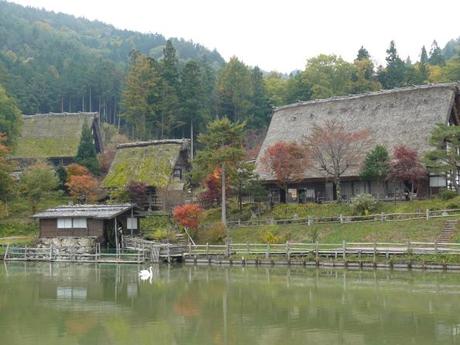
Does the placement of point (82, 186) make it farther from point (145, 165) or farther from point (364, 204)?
point (364, 204)

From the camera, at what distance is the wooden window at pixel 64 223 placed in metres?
44.0

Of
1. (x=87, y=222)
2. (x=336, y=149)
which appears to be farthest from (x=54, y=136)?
(x=336, y=149)

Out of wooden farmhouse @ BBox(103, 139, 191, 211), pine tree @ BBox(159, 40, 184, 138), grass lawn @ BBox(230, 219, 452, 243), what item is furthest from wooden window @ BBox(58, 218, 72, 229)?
pine tree @ BBox(159, 40, 184, 138)

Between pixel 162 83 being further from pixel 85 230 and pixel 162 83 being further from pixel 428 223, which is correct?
pixel 428 223

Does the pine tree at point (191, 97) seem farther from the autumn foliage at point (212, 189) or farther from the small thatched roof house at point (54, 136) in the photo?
the autumn foliage at point (212, 189)

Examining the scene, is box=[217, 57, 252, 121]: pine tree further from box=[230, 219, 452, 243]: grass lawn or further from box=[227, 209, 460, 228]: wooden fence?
box=[230, 219, 452, 243]: grass lawn

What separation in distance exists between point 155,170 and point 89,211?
30.4ft

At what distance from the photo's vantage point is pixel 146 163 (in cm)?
5306

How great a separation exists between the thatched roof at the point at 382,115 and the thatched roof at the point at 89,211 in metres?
11.6

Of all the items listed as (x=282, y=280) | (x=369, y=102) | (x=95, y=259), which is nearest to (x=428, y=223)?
(x=282, y=280)

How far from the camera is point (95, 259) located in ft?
135

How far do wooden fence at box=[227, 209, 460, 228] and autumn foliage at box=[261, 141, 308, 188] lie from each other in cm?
380

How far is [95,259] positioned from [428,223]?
70.7ft

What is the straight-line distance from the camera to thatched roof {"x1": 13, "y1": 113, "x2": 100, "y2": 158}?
6175 centimetres
